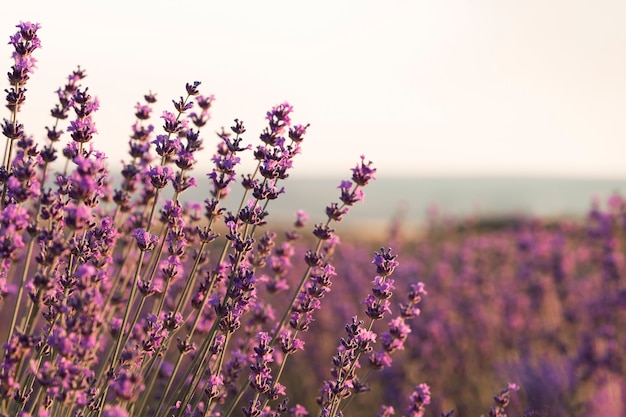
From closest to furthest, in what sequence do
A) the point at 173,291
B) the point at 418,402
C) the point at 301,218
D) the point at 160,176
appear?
1. the point at 160,176
2. the point at 418,402
3. the point at 301,218
4. the point at 173,291

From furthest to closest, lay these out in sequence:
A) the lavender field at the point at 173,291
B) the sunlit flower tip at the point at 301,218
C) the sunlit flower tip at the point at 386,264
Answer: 1. the sunlit flower tip at the point at 301,218
2. the sunlit flower tip at the point at 386,264
3. the lavender field at the point at 173,291

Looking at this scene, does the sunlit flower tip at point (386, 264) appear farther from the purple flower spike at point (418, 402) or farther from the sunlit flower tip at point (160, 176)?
the sunlit flower tip at point (160, 176)

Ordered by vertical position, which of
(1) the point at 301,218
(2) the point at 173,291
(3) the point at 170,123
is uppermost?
(3) the point at 170,123

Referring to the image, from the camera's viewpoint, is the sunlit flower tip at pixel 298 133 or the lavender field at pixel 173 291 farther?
the sunlit flower tip at pixel 298 133

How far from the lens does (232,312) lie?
9.40 feet

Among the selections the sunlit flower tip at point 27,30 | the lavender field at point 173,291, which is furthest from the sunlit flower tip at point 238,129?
the sunlit flower tip at point 27,30

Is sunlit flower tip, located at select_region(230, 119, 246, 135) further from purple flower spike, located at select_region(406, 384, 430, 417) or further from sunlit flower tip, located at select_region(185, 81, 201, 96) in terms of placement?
purple flower spike, located at select_region(406, 384, 430, 417)

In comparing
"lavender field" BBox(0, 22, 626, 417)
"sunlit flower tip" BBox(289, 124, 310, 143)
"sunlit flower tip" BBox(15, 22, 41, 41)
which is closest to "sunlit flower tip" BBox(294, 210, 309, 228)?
"lavender field" BBox(0, 22, 626, 417)

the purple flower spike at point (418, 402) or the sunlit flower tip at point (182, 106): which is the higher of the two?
the sunlit flower tip at point (182, 106)

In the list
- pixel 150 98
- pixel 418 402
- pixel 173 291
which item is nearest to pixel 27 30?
pixel 150 98

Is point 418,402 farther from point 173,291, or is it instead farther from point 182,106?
point 173,291

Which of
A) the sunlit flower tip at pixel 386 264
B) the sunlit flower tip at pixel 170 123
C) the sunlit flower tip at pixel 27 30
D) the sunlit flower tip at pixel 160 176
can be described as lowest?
the sunlit flower tip at pixel 386 264

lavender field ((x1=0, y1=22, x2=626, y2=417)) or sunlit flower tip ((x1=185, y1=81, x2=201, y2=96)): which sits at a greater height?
sunlit flower tip ((x1=185, y1=81, x2=201, y2=96))

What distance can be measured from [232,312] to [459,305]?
632 cm
